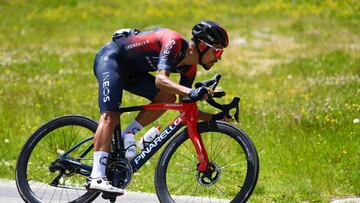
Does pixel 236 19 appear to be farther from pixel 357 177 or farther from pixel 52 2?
pixel 357 177

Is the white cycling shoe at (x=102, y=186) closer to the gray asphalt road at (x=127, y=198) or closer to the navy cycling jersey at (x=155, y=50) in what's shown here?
the gray asphalt road at (x=127, y=198)

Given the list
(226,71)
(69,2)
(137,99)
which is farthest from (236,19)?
(137,99)

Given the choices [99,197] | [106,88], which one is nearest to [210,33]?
[106,88]

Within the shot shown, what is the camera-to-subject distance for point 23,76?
1709 cm

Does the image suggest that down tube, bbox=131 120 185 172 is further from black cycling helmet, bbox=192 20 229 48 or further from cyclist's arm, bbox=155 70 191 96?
black cycling helmet, bbox=192 20 229 48

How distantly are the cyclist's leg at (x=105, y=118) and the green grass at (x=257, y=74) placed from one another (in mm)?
1691

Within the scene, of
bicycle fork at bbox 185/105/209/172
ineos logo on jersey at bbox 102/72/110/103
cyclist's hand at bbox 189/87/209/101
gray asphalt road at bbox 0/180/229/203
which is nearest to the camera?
cyclist's hand at bbox 189/87/209/101

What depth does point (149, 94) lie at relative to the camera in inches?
292

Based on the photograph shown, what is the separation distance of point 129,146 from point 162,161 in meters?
0.39

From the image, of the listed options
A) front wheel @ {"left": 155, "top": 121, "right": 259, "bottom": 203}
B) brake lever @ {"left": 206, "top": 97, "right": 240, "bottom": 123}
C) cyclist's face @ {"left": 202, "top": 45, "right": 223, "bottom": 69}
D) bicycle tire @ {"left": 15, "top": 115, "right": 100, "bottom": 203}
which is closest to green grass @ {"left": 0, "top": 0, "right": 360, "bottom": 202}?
front wheel @ {"left": 155, "top": 121, "right": 259, "bottom": 203}

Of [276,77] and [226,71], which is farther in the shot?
[226,71]

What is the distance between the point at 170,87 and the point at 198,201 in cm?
144

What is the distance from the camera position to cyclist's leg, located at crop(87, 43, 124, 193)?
22.7ft

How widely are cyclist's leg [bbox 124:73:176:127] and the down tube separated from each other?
359 millimetres
